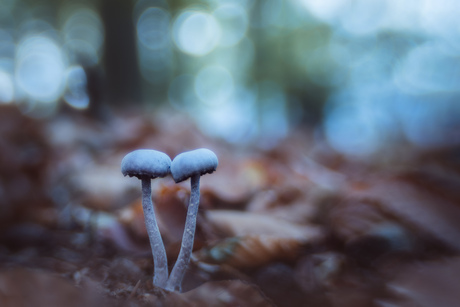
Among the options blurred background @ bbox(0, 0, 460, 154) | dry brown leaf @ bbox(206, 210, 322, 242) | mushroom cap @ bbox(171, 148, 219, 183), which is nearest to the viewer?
mushroom cap @ bbox(171, 148, 219, 183)

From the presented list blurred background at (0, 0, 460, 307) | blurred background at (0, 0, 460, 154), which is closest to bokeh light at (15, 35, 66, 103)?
blurred background at (0, 0, 460, 154)

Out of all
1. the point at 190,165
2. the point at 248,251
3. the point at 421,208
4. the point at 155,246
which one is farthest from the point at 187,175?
the point at 421,208

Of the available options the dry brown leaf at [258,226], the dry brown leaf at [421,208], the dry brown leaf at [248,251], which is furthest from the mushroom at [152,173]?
the dry brown leaf at [421,208]

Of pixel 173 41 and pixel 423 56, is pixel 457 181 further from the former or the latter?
pixel 173 41

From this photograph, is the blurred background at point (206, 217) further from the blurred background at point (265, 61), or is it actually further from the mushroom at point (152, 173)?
the blurred background at point (265, 61)

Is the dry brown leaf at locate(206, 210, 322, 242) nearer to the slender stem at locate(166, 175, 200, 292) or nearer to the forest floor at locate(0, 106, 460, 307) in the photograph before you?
the forest floor at locate(0, 106, 460, 307)

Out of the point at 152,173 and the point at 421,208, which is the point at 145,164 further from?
the point at 421,208
